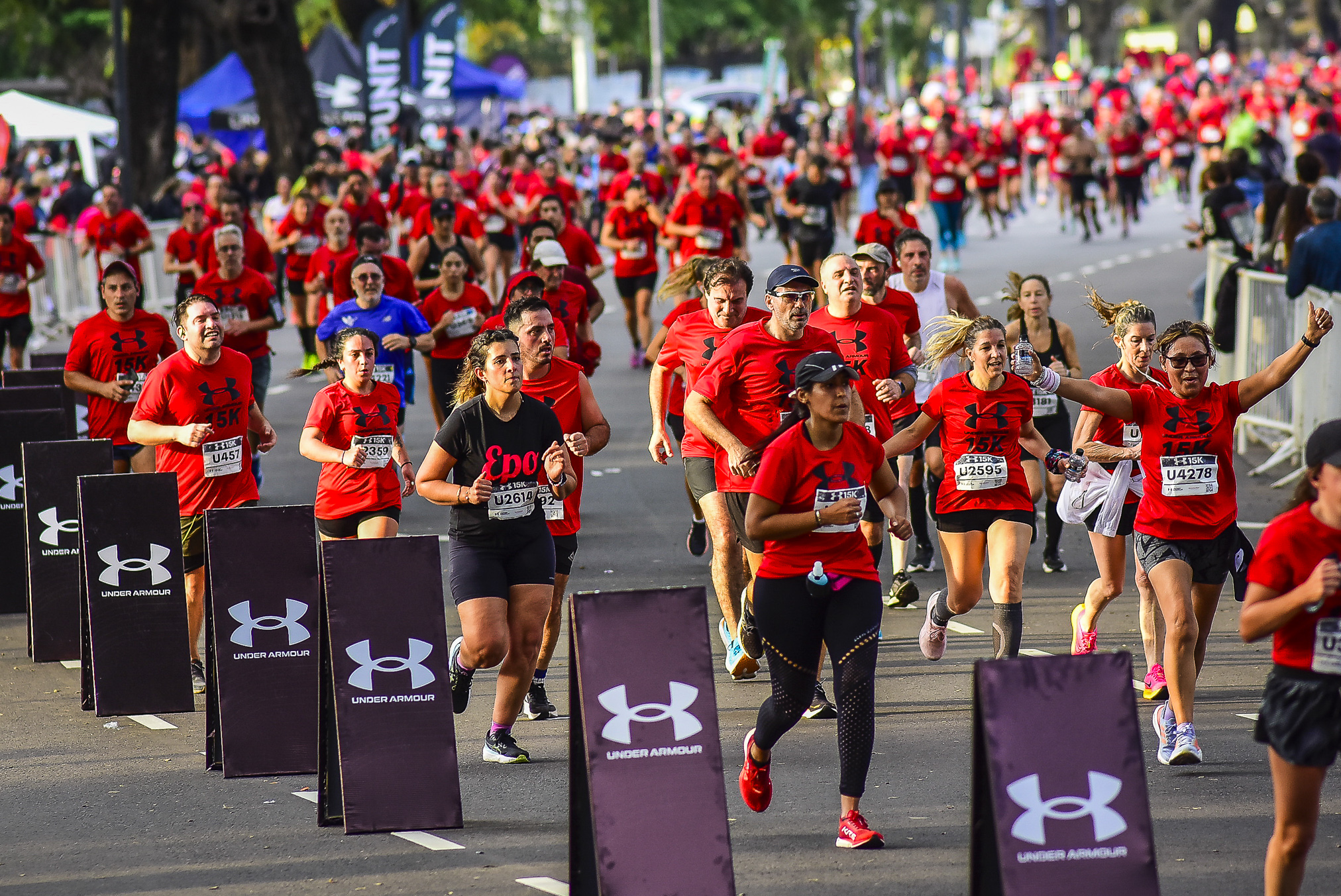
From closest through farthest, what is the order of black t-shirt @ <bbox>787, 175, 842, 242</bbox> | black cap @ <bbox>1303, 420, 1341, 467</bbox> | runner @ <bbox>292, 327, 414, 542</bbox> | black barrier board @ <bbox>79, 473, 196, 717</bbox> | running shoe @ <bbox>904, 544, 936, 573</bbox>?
black cap @ <bbox>1303, 420, 1341, 467</bbox>
black barrier board @ <bbox>79, 473, 196, 717</bbox>
runner @ <bbox>292, 327, 414, 542</bbox>
running shoe @ <bbox>904, 544, 936, 573</bbox>
black t-shirt @ <bbox>787, 175, 842, 242</bbox>

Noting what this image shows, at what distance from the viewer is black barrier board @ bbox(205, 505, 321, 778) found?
7234mm

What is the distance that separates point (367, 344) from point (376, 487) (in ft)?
2.14

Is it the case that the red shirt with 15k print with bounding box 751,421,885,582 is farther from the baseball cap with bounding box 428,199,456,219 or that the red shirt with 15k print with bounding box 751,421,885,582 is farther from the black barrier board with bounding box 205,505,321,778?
the baseball cap with bounding box 428,199,456,219

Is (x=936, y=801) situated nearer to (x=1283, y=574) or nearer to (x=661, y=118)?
(x=1283, y=574)

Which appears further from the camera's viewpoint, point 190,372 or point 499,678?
point 190,372

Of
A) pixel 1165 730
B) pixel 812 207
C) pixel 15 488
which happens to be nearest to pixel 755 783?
pixel 1165 730

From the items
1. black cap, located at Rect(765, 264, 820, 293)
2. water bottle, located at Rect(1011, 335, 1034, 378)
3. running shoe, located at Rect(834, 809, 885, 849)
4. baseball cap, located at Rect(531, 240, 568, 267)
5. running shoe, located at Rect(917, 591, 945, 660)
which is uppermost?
baseball cap, located at Rect(531, 240, 568, 267)

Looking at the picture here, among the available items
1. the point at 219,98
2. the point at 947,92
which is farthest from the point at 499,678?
the point at 947,92

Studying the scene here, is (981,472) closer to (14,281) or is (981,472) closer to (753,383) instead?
(753,383)

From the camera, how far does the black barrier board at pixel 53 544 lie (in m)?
9.28

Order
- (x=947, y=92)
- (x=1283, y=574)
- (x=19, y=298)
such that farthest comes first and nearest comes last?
(x=947, y=92)
(x=19, y=298)
(x=1283, y=574)

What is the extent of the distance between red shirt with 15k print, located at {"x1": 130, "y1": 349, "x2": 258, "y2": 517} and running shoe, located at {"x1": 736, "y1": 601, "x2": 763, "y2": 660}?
7.90ft

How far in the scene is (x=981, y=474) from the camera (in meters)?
7.87

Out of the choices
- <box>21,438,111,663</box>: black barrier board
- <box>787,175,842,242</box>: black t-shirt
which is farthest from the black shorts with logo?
<box>787,175,842,242</box>: black t-shirt
